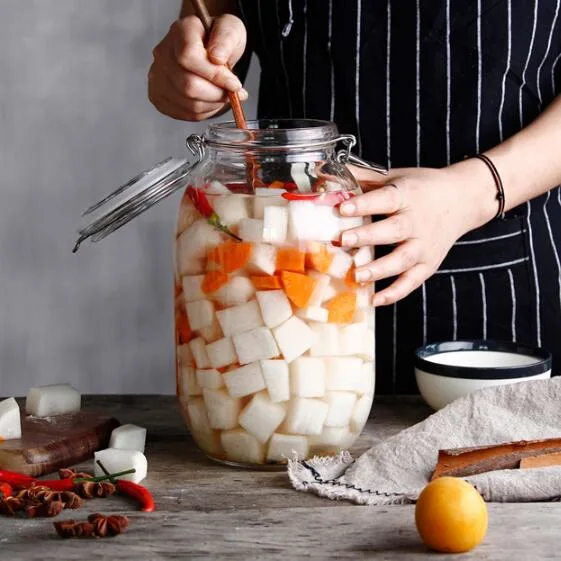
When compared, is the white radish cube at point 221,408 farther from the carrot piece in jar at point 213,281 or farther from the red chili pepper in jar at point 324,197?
the red chili pepper in jar at point 324,197

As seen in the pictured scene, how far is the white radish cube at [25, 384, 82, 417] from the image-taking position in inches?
53.7

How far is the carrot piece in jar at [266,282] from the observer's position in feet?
3.83

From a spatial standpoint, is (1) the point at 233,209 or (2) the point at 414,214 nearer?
(1) the point at 233,209

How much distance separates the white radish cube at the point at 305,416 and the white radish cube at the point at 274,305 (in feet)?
0.33

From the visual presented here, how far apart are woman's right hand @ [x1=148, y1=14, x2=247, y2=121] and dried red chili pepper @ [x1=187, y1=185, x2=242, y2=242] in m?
0.15

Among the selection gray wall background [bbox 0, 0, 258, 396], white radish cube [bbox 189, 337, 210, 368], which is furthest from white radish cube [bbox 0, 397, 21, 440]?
gray wall background [bbox 0, 0, 258, 396]

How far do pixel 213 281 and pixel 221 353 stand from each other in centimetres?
8

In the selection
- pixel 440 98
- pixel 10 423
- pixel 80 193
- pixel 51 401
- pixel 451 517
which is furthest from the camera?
pixel 80 193

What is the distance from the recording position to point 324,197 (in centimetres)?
120

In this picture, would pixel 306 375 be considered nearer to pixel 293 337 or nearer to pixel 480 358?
pixel 293 337

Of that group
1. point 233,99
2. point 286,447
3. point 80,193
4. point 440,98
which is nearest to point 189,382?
point 286,447

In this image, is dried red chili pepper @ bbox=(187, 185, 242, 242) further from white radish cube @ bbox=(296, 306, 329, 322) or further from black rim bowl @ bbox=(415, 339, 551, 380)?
black rim bowl @ bbox=(415, 339, 551, 380)

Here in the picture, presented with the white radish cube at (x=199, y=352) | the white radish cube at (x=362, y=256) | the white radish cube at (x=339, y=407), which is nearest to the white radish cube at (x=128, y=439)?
the white radish cube at (x=199, y=352)

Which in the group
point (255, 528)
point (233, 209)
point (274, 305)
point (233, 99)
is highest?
point (233, 99)
